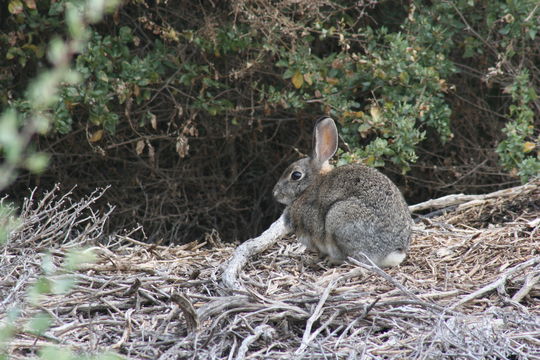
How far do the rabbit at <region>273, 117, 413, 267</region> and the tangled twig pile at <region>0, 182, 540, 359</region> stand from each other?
0.40ft

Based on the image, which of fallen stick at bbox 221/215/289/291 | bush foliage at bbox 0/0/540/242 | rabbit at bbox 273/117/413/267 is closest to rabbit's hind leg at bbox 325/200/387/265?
rabbit at bbox 273/117/413/267

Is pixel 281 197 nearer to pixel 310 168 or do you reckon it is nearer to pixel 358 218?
pixel 310 168

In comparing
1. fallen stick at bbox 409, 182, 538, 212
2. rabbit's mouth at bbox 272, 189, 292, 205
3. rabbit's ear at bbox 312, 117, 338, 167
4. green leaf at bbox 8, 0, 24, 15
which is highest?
green leaf at bbox 8, 0, 24, 15

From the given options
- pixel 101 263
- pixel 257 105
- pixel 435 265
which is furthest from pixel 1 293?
pixel 257 105

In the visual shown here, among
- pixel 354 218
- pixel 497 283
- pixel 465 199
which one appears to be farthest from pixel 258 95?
pixel 497 283

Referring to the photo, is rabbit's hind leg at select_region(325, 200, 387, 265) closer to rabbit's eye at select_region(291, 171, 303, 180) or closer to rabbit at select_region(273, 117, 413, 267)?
rabbit at select_region(273, 117, 413, 267)

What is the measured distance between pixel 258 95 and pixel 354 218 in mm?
2435

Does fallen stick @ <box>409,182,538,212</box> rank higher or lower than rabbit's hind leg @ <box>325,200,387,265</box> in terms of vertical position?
lower

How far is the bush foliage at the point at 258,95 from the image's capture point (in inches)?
251

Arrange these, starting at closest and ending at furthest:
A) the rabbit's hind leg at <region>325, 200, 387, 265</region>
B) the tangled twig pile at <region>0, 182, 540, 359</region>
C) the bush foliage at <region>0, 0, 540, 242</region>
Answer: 1. the tangled twig pile at <region>0, 182, 540, 359</region>
2. the rabbit's hind leg at <region>325, 200, 387, 265</region>
3. the bush foliage at <region>0, 0, 540, 242</region>

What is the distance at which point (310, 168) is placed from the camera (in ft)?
19.1

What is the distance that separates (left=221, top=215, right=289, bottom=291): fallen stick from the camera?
14.1 ft

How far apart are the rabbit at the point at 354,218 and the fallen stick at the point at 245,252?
10cm

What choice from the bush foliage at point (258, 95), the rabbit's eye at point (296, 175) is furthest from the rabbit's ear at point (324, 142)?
the bush foliage at point (258, 95)
